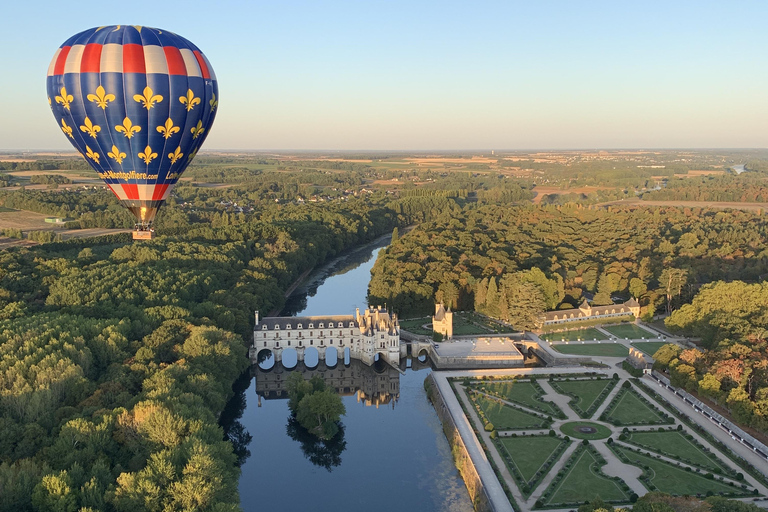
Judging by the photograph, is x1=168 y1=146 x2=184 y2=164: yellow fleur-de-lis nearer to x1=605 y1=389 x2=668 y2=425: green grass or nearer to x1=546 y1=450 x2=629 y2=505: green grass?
x1=546 y1=450 x2=629 y2=505: green grass

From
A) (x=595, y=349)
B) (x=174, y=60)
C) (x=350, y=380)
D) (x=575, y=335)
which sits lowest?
(x=350, y=380)

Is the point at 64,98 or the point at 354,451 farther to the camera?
the point at 354,451

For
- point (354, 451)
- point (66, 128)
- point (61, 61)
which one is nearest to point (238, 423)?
point (354, 451)

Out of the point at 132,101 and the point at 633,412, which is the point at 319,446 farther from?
the point at 132,101

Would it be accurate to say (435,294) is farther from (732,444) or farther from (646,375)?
(732,444)

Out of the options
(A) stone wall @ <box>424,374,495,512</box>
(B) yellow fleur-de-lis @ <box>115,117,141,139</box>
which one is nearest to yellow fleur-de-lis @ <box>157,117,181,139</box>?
(B) yellow fleur-de-lis @ <box>115,117,141,139</box>
